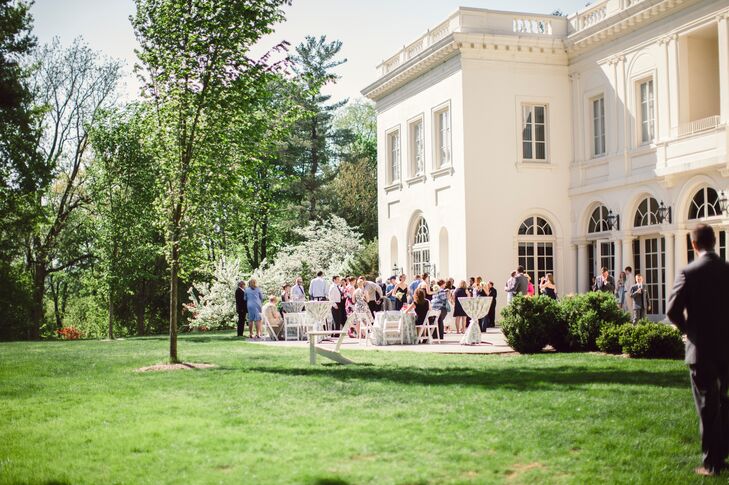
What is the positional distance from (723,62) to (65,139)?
33394 mm

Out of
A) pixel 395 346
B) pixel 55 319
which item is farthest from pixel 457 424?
pixel 55 319

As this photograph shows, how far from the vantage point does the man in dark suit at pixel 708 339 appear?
22.7 ft

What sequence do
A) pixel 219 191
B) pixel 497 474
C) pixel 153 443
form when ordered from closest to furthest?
pixel 497 474 → pixel 153 443 → pixel 219 191

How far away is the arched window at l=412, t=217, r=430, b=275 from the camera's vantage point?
108 ft

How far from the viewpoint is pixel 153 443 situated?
27.3 ft

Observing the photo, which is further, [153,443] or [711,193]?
[711,193]

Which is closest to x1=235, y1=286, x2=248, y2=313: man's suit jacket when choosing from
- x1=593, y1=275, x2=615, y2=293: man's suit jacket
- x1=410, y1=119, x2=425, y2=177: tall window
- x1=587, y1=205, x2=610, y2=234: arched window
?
x1=410, y1=119, x2=425, y2=177: tall window

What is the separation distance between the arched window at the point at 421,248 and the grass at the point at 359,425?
A: 1864 centimetres

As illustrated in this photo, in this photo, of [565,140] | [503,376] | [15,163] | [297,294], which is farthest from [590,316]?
[15,163]

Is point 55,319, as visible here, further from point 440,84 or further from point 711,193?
point 711,193

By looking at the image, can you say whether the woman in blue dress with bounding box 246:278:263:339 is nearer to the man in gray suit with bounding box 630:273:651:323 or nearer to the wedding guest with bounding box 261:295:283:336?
the wedding guest with bounding box 261:295:283:336

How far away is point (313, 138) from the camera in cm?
5491

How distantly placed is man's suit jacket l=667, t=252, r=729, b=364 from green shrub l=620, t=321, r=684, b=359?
8149mm

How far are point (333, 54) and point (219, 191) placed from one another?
42620 millimetres
